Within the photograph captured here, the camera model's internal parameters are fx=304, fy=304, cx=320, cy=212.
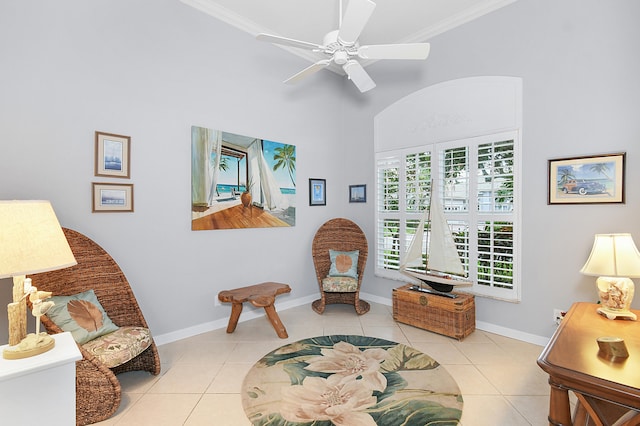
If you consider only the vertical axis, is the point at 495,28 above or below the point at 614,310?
above

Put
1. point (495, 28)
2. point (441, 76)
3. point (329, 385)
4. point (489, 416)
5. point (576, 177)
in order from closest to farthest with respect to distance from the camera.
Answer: point (489, 416) → point (329, 385) → point (576, 177) → point (495, 28) → point (441, 76)

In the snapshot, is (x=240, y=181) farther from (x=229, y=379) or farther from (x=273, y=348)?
(x=229, y=379)

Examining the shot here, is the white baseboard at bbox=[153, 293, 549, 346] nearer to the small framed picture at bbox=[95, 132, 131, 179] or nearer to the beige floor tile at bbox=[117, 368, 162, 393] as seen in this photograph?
the beige floor tile at bbox=[117, 368, 162, 393]

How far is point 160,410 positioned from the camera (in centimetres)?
199

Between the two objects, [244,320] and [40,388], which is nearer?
[40,388]

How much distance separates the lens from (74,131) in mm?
2453

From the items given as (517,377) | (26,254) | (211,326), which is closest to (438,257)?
(517,377)

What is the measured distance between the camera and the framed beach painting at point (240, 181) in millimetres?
3174

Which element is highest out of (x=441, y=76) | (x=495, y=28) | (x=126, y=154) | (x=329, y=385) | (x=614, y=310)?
(x=495, y=28)

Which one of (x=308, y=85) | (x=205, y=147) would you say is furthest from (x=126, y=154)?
(x=308, y=85)

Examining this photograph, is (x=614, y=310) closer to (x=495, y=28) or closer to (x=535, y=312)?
(x=535, y=312)

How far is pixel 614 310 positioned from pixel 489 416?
104 centimetres

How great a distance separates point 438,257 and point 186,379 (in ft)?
8.57

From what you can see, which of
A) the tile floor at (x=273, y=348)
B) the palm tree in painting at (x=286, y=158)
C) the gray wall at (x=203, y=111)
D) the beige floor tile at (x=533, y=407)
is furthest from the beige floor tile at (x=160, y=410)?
the palm tree in painting at (x=286, y=158)
